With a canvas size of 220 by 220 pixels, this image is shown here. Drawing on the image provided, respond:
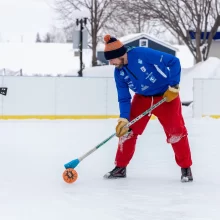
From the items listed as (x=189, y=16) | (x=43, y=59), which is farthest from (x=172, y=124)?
(x=43, y=59)

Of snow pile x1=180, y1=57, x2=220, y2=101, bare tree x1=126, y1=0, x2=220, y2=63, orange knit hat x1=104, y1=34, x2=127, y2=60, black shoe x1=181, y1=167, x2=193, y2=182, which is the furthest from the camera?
bare tree x1=126, y1=0, x2=220, y2=63

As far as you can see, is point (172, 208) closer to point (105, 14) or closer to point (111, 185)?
point (111, 185)

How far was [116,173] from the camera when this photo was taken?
5082mm

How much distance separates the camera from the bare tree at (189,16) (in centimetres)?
2309

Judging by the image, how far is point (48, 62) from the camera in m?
44.0

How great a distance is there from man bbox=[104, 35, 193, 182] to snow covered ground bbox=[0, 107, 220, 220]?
0.74 ft

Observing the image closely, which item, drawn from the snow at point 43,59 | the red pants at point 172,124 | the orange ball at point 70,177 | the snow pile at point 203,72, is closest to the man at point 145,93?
the red pants at point 172,124

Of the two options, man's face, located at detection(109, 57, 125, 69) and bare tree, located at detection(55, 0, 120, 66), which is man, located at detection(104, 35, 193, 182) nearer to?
man's face, located at detection(109, 57, 125, 69)

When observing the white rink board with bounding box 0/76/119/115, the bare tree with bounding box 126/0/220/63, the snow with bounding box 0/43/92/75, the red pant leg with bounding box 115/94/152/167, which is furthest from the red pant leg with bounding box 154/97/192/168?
the snow with bounding box 0/43/92/75

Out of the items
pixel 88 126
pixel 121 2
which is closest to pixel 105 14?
pixel 121 2

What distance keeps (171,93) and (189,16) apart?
66.4ft

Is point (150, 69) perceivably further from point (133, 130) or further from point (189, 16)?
point (189, 16)

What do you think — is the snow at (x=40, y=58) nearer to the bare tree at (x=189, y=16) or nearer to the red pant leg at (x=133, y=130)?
the bare tree at (x=189, y=16)

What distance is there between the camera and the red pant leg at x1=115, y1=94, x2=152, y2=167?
197 inches
